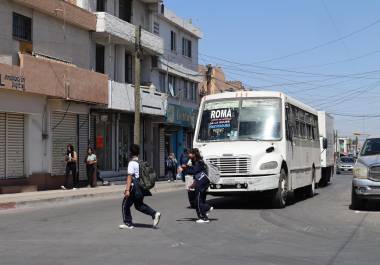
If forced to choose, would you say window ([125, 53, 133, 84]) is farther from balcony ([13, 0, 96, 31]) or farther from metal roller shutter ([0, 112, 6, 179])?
metal roller shutter ([0, 112, 6, 179])

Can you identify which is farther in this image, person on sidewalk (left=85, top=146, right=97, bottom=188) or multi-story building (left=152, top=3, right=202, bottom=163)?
multi-story building (left=152, top=3, right=202, bottom=163)

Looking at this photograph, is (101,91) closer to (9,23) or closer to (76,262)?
(9,23)

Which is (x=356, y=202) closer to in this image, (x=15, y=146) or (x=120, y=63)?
(x=15, y=146)

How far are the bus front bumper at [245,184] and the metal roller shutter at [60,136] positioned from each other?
40.8 ft

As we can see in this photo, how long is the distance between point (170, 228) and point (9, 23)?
1429 centimetres

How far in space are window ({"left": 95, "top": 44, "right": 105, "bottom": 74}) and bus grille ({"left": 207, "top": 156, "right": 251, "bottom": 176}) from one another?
54.8 ft

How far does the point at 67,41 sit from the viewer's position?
28.2 metres

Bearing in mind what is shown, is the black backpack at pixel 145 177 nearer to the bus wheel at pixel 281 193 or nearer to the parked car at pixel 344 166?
the bus wheel at pixel 281 193

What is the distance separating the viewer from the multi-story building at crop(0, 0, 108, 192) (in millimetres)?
23828

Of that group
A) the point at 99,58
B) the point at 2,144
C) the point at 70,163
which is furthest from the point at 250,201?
the point at 99,58

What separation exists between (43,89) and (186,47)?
871 inches

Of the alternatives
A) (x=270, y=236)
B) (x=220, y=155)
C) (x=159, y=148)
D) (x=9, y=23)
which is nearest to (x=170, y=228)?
(x=270, y=236)

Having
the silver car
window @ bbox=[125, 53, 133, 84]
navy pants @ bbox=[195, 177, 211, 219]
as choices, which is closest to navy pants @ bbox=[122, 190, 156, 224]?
navy pants @ bbox=[195, 177, 211, 219]

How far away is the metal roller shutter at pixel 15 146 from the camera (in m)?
24.2
